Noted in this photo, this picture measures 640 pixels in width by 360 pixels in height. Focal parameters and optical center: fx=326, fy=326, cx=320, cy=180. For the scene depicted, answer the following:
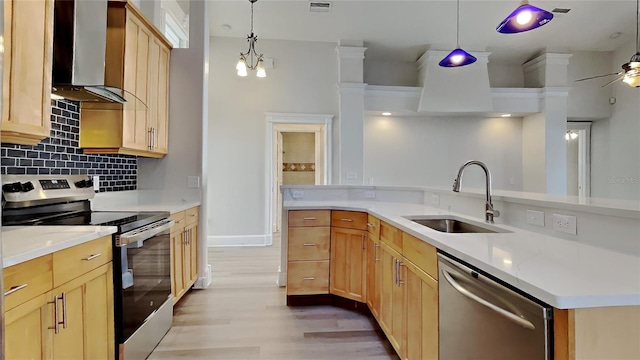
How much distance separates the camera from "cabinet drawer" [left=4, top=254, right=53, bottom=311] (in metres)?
1.11

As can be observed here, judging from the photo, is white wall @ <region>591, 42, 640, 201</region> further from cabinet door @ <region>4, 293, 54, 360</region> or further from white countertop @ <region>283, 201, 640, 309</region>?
cabinet door @ <region>4, 293, 54, 360</region>

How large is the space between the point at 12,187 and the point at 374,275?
232 cm

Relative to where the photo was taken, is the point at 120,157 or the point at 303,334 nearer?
the point at 303,334

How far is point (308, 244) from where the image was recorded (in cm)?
290

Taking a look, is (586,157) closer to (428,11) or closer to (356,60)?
(428,11)

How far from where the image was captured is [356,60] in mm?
5199

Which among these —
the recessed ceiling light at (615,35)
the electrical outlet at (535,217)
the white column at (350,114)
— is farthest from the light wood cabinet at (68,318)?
the recessed ceiling light at (615,35)

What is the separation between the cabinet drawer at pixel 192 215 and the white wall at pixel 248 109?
75.0 inches

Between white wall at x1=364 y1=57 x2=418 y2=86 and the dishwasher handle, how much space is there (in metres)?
5.03

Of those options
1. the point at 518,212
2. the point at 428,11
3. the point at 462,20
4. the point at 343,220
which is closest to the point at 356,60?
the point at 428,11

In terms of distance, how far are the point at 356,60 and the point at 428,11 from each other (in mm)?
1224

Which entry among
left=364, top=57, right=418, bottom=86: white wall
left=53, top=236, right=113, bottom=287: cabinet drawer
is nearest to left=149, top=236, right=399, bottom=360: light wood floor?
left=53, top=236, right=113, bottom=287: cabinet drawer

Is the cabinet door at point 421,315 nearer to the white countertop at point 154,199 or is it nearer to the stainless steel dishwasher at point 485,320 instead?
the stainless steel dishwasher at point 485,320

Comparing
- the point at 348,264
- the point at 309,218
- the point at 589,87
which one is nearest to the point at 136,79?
the point at 309,218
